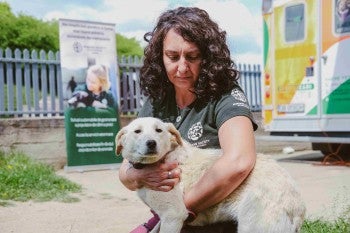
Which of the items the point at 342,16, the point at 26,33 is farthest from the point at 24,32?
the point at 342,16

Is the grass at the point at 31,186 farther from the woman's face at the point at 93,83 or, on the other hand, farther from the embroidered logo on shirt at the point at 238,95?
the embroidered logo on shirt at the point at 238,95

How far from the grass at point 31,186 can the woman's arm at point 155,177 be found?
353cm

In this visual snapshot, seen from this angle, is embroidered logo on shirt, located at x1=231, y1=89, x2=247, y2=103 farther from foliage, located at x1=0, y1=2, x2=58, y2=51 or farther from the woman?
foliage, located at x1=0, y1=2, x2=58, y2=51

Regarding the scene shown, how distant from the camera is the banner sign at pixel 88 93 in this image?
8.97 m

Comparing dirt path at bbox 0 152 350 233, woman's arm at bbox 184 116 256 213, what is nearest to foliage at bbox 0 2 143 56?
dirt path at bbox 0 152 350 233

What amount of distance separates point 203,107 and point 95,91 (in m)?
6.69

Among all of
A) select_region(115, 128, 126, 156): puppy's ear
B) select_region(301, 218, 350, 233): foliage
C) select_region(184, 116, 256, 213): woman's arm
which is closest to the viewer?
select_region(184, 116, 256, 213): woman's arm

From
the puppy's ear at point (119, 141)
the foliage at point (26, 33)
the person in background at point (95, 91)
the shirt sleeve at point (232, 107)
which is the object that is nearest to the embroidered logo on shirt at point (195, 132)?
the shirt sleeve at point (232, 107)

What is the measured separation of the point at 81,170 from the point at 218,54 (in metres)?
6.67

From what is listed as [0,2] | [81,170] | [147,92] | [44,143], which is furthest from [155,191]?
[0,2]

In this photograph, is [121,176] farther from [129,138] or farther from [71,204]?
[71,204]

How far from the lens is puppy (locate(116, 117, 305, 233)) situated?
2420 mm

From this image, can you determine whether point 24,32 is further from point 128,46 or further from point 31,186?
point 31,186

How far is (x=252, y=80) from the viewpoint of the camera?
13031 mm
